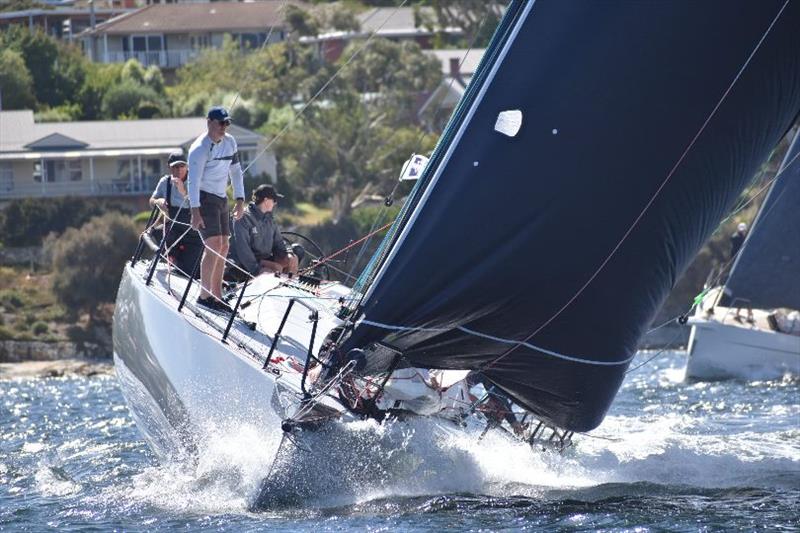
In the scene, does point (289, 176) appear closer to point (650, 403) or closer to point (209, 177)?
point (650, 403)

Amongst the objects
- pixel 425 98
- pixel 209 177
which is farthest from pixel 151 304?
pixel 425 98

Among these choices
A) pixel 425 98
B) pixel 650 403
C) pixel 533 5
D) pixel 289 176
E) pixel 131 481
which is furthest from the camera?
pixel 425 98

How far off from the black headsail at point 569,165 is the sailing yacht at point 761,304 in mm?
12328

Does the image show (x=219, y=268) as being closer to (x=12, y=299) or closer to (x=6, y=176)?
(x=12, y=299)

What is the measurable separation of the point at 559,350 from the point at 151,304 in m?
3.63

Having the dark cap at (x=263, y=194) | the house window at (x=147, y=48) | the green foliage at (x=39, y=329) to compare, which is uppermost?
the dark cap at (x=263, y=194)

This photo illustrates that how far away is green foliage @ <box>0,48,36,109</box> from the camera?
5356 cm

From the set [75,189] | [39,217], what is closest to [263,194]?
[39,217]

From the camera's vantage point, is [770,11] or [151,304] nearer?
[770,11]

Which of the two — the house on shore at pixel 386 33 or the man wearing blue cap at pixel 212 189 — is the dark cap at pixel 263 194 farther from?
the house on shore at pixel 386 33

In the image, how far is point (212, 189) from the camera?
12.7 metres

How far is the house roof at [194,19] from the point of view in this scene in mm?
65188

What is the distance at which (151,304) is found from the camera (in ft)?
44.3

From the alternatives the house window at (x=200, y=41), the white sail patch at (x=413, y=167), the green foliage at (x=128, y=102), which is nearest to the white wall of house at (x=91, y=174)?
the green foliage at (x=128, y=102)
